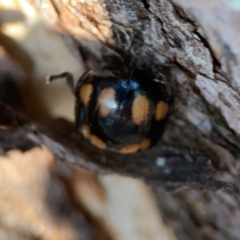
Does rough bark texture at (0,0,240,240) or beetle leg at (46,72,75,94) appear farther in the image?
beetle leg at (46,72,75,94)

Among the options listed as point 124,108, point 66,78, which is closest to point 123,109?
point 124,108

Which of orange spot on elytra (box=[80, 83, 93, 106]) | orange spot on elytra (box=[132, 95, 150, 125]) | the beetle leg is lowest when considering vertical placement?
the beetle leg

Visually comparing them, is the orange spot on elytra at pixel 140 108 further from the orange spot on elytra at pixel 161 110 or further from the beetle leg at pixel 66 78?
the beetle leg at pixel 66 78

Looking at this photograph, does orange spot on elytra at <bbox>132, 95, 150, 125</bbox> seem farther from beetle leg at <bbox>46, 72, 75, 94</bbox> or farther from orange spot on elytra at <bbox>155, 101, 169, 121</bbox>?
beetle leg at <bbox>46, 72, 75, 94</bbox>

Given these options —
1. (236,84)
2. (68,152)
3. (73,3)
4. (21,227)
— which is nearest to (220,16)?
(236,84)

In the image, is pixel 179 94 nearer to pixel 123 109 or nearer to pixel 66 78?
pixel 123 109

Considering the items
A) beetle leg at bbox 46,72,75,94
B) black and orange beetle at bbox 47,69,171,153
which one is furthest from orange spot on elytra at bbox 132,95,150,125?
beetle leg at bbox 46,72,75,94

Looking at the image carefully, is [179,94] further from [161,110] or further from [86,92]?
[86,92]

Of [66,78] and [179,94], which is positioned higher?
[179,94]

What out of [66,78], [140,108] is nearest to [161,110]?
[140,108]

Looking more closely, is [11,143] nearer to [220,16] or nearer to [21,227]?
[21,227]
